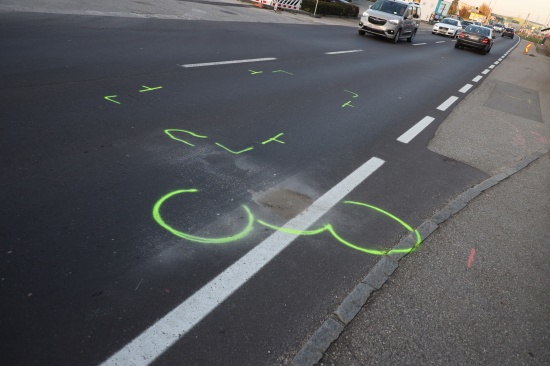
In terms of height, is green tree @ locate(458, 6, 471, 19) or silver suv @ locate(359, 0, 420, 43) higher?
green tree @ locate(458, 6, 471, 19)

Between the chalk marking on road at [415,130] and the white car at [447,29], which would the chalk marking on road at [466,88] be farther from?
the white car at [447,29]

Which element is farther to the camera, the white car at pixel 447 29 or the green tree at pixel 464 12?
the green tree at pixel 464 12

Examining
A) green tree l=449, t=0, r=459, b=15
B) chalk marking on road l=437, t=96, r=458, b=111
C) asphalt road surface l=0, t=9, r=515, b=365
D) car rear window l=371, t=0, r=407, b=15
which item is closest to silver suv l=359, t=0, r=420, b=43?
car rear window l=371, t=0, r=407, b=15

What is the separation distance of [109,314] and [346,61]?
11.7 metres

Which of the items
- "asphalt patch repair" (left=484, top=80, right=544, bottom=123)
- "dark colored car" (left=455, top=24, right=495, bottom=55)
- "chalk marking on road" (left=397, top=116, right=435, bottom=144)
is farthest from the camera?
"dark colored car" (left=455, top=24, right=495, bottom=55)

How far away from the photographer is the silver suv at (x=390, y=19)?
19.6 m

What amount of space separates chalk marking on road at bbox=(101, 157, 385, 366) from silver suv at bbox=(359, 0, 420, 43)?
1858cm

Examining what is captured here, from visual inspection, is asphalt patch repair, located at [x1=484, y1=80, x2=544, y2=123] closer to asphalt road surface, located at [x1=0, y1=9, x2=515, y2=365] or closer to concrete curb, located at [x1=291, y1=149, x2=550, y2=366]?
asphalt road surface, located at [x1=0, y1=9, x2=515, y2=365]

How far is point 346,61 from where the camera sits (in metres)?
12.4

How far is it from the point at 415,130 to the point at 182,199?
16.6 ft

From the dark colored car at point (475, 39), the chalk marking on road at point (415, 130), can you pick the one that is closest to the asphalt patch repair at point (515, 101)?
the chalk marking on road at point (415, 130)

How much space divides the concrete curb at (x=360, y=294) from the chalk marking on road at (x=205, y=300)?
0.66m

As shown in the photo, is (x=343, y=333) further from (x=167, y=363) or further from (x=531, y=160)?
(x=531, y=160)

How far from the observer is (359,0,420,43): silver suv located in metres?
19.6
